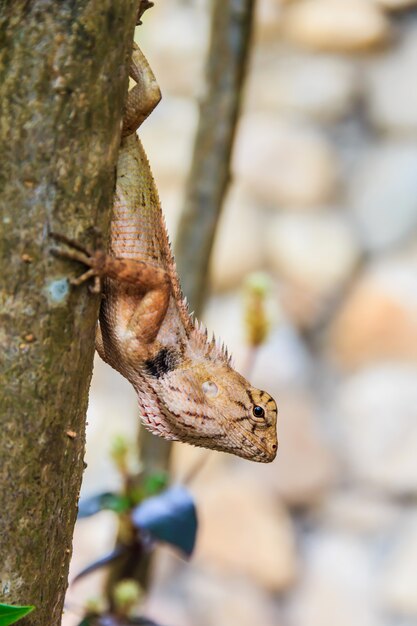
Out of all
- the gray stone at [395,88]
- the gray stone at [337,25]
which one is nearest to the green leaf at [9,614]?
the gray stone at [395,88]

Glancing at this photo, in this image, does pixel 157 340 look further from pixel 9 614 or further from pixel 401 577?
pixel 401 577

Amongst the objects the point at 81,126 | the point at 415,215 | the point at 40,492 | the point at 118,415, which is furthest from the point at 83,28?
the point at 415,215

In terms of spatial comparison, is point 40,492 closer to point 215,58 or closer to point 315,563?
point 215,58

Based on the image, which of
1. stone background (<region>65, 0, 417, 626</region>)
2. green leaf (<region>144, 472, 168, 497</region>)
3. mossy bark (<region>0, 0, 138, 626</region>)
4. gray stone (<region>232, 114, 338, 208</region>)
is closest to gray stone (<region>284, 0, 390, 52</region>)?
stone background (<region>65, 0, 417, 626</region>)

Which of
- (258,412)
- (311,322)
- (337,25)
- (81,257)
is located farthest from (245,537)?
(81,257)

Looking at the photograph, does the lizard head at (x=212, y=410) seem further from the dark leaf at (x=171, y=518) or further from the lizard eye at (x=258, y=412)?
the dark leaf at (x=171, y=518)
